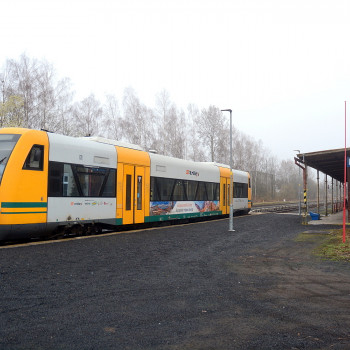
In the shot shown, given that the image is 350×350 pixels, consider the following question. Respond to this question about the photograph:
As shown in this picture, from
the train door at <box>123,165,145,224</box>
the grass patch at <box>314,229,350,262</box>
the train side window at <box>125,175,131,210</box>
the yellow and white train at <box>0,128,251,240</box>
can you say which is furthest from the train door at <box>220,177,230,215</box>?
the grass patch at <box>314,229,350,262</box>

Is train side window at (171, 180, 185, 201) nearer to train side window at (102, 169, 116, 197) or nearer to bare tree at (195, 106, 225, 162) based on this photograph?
train side window at (102, 169, 116, 197)

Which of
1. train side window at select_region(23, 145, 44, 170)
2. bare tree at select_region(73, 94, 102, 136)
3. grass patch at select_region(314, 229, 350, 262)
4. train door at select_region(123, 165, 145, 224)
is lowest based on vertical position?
grass patch at select_region(314, 229, 350, 262)

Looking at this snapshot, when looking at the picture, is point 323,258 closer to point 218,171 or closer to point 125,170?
point 125,170

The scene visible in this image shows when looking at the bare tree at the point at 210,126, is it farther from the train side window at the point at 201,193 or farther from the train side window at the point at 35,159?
the train side window at the point at 35,159

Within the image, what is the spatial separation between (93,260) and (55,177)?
404 centimetres

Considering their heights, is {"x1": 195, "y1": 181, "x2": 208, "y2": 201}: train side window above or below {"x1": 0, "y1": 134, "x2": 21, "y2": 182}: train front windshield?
below

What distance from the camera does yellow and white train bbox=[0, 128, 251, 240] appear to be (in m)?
10.3

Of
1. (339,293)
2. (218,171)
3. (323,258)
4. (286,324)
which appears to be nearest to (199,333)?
(286,324)

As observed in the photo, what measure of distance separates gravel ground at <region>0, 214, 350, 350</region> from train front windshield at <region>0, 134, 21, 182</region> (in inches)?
96.4

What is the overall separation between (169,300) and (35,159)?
7.17 m

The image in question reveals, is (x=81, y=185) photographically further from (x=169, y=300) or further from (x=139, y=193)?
(x=169, y=300)

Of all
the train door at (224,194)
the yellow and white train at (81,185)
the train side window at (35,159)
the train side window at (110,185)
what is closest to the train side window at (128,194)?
the yellow and white train at (81,185)

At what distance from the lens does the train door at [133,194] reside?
1491 cm

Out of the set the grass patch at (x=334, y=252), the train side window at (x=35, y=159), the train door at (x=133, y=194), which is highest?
the train side window at (x=35, y=159)
